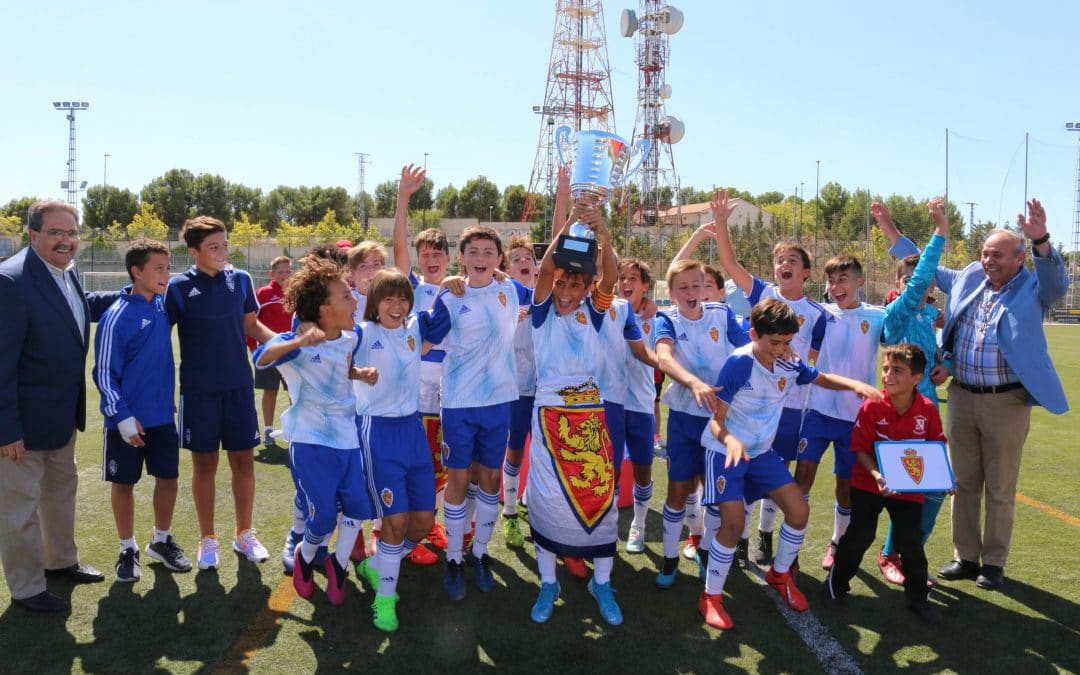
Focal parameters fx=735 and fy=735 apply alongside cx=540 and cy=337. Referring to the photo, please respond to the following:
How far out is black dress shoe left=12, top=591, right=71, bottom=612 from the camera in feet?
13.1

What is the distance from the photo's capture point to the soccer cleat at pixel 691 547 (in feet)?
16.7

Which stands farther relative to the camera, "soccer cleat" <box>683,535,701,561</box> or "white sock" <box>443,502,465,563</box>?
"soccer cleat" <box>683,535,701,561</box>

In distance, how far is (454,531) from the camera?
14.5 ft

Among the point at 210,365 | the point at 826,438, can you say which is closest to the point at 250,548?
the point at 210,365

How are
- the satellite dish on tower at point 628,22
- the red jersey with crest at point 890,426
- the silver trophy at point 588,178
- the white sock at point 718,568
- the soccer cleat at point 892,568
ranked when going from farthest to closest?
the satellite dish on tower at point 628,22
the soccer cleat at point 892,568
the red jersey with crest at point 890,426
the white sock at point 718,568
the silver trophy at point 588,178

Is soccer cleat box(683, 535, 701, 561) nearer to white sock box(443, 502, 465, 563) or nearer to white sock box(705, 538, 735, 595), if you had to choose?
white sock box(705, 538, 735, 595)

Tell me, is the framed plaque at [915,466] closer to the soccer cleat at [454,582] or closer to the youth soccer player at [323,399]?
the soccer cleat at [454,582]

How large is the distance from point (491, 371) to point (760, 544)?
2.29 meters

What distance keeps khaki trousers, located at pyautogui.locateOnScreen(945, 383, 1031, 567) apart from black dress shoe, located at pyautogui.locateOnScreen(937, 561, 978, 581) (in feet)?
0.12

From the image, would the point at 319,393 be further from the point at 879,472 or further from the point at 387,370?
the point at 879,472

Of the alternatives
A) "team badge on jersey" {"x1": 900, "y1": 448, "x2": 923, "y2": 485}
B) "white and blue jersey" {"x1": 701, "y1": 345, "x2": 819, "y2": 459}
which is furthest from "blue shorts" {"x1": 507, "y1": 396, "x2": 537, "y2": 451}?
"team badge on jersey" {"x1": 900, "y1": 448, "x2": 923, "y2": 485}

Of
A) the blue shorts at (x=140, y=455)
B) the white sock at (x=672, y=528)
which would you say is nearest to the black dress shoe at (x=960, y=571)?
the white sock at (x=672, y=528)

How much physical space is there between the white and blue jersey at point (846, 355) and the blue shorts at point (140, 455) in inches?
160

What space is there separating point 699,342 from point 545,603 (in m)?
1.82
